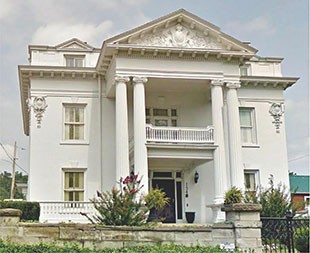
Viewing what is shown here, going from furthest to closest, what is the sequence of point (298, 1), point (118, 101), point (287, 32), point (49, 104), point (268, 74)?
point (268, 74) → point (49, 104) → point (118, 101) → point (287, 32) → point (298, 1)

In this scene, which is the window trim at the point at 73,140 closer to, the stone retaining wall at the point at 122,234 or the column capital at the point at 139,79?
the column capital at the point at 139,79

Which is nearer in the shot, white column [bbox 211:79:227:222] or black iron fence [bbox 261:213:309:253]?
black iron fence [bbox 261:213:309:253]

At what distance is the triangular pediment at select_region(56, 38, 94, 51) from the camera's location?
23.1 meters

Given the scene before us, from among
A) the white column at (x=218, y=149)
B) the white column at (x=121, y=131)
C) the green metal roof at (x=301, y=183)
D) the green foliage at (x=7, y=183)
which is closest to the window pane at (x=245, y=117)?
the white column at (x=218, y=149)

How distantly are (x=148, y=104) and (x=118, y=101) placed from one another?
3312mm

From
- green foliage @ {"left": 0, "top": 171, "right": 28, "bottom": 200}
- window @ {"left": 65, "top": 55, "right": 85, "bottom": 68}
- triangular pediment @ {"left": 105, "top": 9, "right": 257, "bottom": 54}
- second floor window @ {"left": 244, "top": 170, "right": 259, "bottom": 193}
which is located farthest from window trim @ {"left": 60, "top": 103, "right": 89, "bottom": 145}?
green foliage @ {"left": 0, "top": 171, "right": 28, "bottom": 200}

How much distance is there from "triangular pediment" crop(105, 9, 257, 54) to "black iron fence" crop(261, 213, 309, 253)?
435 inches

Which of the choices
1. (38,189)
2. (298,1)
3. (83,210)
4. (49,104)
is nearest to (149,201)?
(83,210)

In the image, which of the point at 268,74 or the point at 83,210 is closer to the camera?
the point at 83,210

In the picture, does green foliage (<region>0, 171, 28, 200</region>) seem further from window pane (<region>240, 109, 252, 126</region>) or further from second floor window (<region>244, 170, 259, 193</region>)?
window pane (<region>240, 109, 252, 126</region>)

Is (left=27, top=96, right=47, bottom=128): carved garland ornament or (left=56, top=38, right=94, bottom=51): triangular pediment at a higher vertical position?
(left=56, top=38, right=94, bottom=51): triangular pediment

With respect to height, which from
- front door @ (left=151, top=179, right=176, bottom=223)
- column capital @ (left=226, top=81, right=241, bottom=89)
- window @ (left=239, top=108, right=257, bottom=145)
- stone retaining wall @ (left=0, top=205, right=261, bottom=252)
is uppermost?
column capital @ (left=226, top=81, right=241, bottom=89)

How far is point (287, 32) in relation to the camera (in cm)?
1404

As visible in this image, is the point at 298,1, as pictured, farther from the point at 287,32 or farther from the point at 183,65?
the point at 183,65
